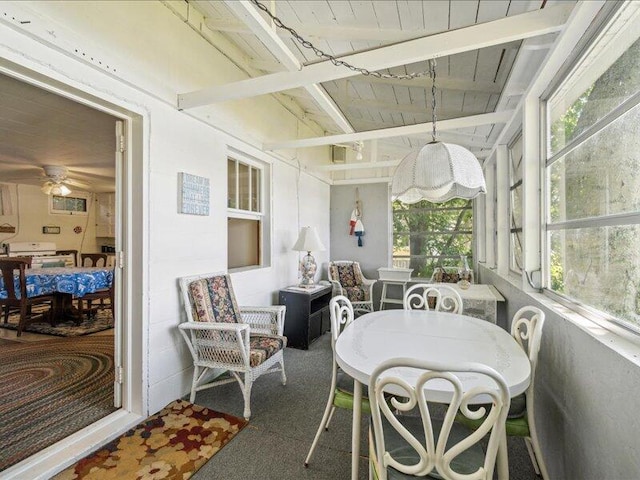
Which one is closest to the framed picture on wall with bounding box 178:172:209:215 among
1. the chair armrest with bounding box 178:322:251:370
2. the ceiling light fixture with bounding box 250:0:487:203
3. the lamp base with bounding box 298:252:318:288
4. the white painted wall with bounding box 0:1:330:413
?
the white painted wall with bounding box 0:1:330:413

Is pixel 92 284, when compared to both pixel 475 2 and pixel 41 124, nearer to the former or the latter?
pixel 41 124

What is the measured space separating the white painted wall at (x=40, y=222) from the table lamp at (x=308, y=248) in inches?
239

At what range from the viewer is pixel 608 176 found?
1.32 metres

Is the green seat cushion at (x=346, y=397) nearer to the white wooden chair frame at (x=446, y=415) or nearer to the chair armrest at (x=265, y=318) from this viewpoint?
the white wooden chair frame at (x=446, y=415)

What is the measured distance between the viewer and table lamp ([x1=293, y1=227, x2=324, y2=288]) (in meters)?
3.99

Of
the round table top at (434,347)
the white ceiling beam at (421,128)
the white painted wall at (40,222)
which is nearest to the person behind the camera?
the round table top at (434,347)

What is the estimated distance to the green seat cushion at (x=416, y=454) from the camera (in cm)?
114

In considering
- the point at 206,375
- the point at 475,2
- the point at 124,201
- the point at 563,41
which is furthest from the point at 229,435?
the point at 475,2

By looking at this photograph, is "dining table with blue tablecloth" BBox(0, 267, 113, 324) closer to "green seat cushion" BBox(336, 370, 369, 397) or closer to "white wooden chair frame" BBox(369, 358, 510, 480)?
"green seat cushion" BBox(336, 370, 369, 397)

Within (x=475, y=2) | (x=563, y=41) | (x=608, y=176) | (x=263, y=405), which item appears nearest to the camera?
(x=608, y=176)

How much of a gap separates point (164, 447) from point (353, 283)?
3.53 metres

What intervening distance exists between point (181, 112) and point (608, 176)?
2.66 meters

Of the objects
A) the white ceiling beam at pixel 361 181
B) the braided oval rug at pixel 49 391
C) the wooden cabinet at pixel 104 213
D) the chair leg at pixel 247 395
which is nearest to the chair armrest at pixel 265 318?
the chair leg at pixel 247 395

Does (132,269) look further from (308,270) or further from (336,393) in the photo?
(308,270)
